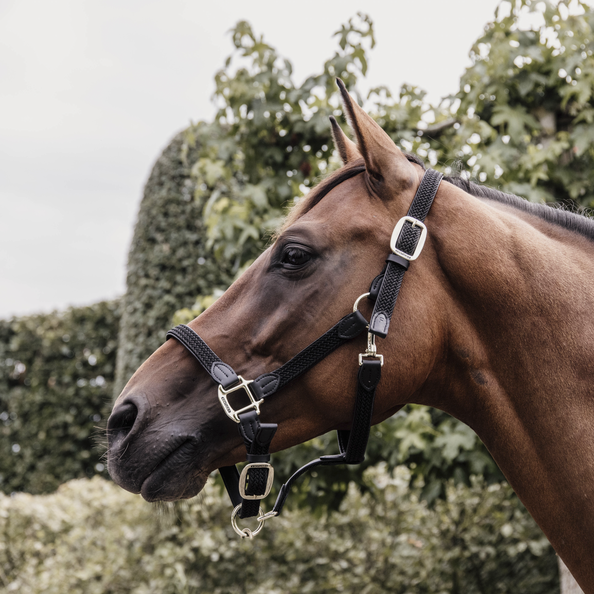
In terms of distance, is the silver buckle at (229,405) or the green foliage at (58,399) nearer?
the silver buckle at (229,405)

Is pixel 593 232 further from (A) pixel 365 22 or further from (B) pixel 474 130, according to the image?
(A) pixel 365 22

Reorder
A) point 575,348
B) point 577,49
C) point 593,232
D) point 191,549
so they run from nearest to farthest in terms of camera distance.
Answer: point 575,348
point 593,232
point 577,49
point 191,549

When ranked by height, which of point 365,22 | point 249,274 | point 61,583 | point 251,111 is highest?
point 365,22

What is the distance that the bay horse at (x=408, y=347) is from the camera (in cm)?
154

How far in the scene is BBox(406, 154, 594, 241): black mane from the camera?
1750mm

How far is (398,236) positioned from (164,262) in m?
→ 4.73

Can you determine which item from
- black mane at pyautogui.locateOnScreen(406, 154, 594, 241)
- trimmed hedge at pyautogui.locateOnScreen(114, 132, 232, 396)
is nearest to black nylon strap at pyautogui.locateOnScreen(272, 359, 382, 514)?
black mane at pyautogui.locateOnScreen(406, 154, 594, 241)

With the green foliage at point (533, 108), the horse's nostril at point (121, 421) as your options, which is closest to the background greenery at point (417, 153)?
the green foliage at point (533, 108)

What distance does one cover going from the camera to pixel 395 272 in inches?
61.6

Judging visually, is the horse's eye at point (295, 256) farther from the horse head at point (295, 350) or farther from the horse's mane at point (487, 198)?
the horse's mane at point (487, 198)

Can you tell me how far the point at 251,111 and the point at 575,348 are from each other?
2.63 meters

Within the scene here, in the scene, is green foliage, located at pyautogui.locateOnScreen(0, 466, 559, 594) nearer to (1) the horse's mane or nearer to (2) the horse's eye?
(1) the horse's mane

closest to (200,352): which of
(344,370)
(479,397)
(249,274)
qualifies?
(249,274)

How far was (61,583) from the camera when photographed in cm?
487
